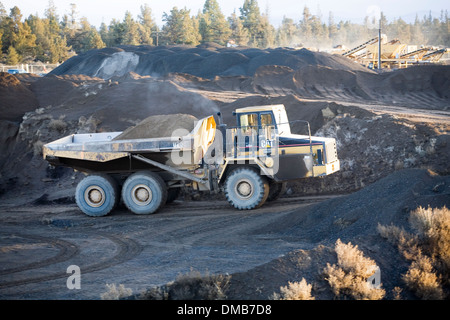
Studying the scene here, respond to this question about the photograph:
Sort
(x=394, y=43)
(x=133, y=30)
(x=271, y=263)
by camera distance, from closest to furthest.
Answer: (x=271, y=263)
(x=394, y=43)
(x=133, y=30)

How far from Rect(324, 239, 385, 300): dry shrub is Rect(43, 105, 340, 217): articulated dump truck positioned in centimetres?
632

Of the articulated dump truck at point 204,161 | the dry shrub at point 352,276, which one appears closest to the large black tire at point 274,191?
the articulated dump truck at point 204,161

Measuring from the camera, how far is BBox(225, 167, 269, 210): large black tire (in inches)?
545

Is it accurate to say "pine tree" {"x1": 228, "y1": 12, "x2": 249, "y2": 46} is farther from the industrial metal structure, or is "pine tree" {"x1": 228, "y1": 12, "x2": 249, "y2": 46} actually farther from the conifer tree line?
the industrial metal structure

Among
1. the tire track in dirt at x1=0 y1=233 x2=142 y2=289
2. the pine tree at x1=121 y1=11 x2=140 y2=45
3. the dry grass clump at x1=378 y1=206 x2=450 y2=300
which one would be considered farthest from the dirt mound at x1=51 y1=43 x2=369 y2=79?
the dry grass clump at x1=378 y1=206 x2=450 y2=300

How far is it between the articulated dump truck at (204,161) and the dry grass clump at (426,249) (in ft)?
17.2

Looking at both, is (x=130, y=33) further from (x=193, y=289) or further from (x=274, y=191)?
(x=193, y=289)

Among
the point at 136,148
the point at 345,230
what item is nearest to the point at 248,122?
the point at 136,148

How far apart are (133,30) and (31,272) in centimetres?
7195

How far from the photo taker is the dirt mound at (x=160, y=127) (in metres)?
14.6

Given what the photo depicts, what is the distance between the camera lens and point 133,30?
7644 centimetres

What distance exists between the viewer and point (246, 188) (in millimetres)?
14047
